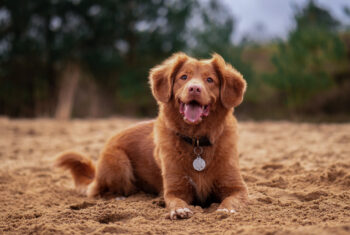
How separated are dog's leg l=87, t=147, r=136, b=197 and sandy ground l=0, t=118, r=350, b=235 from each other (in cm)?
20

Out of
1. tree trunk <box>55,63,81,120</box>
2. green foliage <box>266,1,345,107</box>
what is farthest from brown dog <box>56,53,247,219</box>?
tree trunk <box>55,63,81,120</box>

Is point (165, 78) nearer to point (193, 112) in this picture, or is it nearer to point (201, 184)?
point (193, 112)

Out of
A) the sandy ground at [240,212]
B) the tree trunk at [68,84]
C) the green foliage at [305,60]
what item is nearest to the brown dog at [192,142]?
the sandy ground at [240,212]

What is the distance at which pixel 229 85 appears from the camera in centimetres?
409

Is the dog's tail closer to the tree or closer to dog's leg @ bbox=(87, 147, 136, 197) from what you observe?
dog's leg @ bbox=(87, 147, 136, 197)

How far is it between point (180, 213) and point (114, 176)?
150 cm

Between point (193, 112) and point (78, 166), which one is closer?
point (193, 112)

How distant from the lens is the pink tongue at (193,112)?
378 cm

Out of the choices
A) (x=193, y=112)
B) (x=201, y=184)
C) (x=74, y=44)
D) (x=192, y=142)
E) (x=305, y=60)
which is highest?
(x=74, y=44)

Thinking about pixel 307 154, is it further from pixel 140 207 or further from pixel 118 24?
pixel 118 24

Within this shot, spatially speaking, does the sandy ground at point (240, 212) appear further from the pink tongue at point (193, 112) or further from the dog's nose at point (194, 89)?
the dog's nose at point (194, 89)

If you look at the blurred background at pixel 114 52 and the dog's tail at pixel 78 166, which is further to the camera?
the blurred background at pixel 114 52

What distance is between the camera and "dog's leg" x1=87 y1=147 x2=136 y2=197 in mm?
4551

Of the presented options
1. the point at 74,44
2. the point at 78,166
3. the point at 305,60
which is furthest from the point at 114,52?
the point at 78,166
